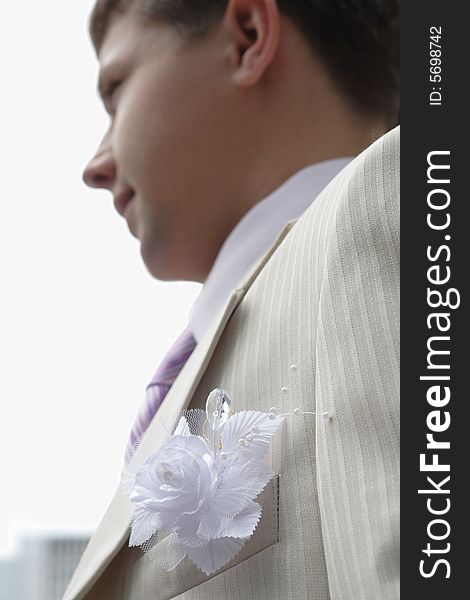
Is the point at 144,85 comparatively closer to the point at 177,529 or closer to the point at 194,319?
the point at 194,319

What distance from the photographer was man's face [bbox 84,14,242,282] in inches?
33.3

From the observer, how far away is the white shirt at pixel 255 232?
805 mm

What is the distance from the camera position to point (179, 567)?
56 cm

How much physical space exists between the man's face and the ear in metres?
0.02

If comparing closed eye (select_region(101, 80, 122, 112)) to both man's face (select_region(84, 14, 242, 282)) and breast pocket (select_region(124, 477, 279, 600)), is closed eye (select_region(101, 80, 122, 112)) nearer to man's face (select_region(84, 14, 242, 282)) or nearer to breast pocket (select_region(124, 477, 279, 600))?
man's face (select_region(84, 14, 242, 282))

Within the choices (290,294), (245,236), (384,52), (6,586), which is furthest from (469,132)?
(6,586)

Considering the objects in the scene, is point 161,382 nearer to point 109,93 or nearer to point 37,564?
point 109,93

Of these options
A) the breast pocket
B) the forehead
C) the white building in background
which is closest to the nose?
the forehead

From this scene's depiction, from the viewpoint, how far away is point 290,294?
60cm

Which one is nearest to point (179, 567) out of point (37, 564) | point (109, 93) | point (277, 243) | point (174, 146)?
point (277, 243)

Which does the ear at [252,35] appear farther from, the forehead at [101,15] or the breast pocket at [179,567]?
the breast pocket at [179,567]

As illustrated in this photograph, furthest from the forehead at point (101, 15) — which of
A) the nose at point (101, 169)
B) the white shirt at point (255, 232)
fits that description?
the white shirt at point (255, 232)

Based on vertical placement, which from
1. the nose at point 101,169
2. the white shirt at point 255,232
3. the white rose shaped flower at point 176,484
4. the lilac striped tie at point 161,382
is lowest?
the white rose shaped flower at point 176,484

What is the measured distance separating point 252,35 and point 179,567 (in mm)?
530
